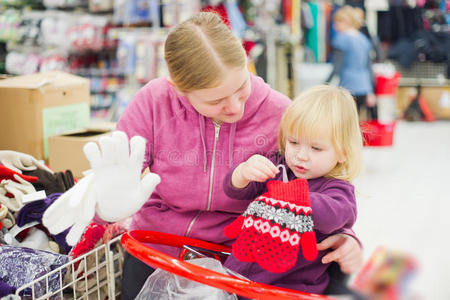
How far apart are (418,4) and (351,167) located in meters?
7.36

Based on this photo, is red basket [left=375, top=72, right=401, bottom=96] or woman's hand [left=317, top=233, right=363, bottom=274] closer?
woman's hand [left=317, top=233, right=363, bottom=274]

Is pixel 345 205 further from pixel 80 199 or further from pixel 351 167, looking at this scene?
pixel 80 199

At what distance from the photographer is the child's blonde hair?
1.10 m

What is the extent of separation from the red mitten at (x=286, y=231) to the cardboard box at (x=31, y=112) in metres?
1.15

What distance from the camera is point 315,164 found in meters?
1.11

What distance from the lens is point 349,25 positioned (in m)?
4.73

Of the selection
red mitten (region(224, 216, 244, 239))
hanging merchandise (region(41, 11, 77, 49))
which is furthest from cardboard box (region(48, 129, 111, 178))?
hanging merchandise (region(41, 11, 77, 49))

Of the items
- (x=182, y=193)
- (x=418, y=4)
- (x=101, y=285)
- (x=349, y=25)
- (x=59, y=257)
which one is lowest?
(x=101, y=285)

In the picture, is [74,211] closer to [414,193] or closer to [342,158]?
[342,158]

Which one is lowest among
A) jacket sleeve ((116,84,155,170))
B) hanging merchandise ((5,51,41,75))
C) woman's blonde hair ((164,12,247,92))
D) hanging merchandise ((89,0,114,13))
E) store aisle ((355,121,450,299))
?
store aisle ((355,121,450,299))

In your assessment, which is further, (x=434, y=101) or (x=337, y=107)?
(x=434, y=101)

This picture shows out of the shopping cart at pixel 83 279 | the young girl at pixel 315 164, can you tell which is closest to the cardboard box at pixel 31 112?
the shopping cart at pixel 83 279

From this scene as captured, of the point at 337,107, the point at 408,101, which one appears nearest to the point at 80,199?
the point at 337,107

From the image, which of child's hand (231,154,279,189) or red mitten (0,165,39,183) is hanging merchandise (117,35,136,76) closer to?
red mitten (0,165,39,183)
